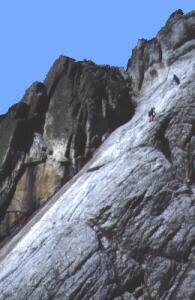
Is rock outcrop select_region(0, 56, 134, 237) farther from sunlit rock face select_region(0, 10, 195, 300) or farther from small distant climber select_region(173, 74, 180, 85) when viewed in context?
small distant climber select_region(173, 74, 180, 85)

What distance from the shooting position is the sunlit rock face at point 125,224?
29672 mm

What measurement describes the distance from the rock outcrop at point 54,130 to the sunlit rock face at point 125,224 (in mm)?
1250

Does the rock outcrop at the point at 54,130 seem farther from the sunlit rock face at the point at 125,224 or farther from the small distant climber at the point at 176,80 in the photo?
the small distant climber at the point at 176,80

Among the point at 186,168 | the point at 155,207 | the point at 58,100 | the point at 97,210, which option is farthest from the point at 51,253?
the point at 58,100

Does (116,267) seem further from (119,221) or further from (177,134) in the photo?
(177,134)

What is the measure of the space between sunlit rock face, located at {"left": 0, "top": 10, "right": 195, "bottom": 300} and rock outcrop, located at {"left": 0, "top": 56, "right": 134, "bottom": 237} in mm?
1250

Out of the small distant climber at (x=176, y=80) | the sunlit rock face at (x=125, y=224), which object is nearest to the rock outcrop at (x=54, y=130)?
the sunlit rock face at (x=125, y=224)

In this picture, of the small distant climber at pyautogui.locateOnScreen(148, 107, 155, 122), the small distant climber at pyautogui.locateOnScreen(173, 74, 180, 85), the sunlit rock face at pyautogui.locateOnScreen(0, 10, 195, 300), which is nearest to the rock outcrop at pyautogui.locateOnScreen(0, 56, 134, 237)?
the sunlit rock face at pyautogui.locateOnScreen(0, 10, 195, 300)

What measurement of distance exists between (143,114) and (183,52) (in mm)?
8110

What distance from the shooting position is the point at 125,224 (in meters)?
32.1

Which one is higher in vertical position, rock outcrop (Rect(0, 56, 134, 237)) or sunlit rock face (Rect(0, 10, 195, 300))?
rock outcrop (Rect(0, 56, 134, 237))

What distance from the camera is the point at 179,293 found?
29.0m

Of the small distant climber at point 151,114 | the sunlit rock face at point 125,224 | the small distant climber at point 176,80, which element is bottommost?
the sunlit rock face at point 125,224

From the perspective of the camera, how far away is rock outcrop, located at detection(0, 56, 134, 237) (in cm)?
4372
